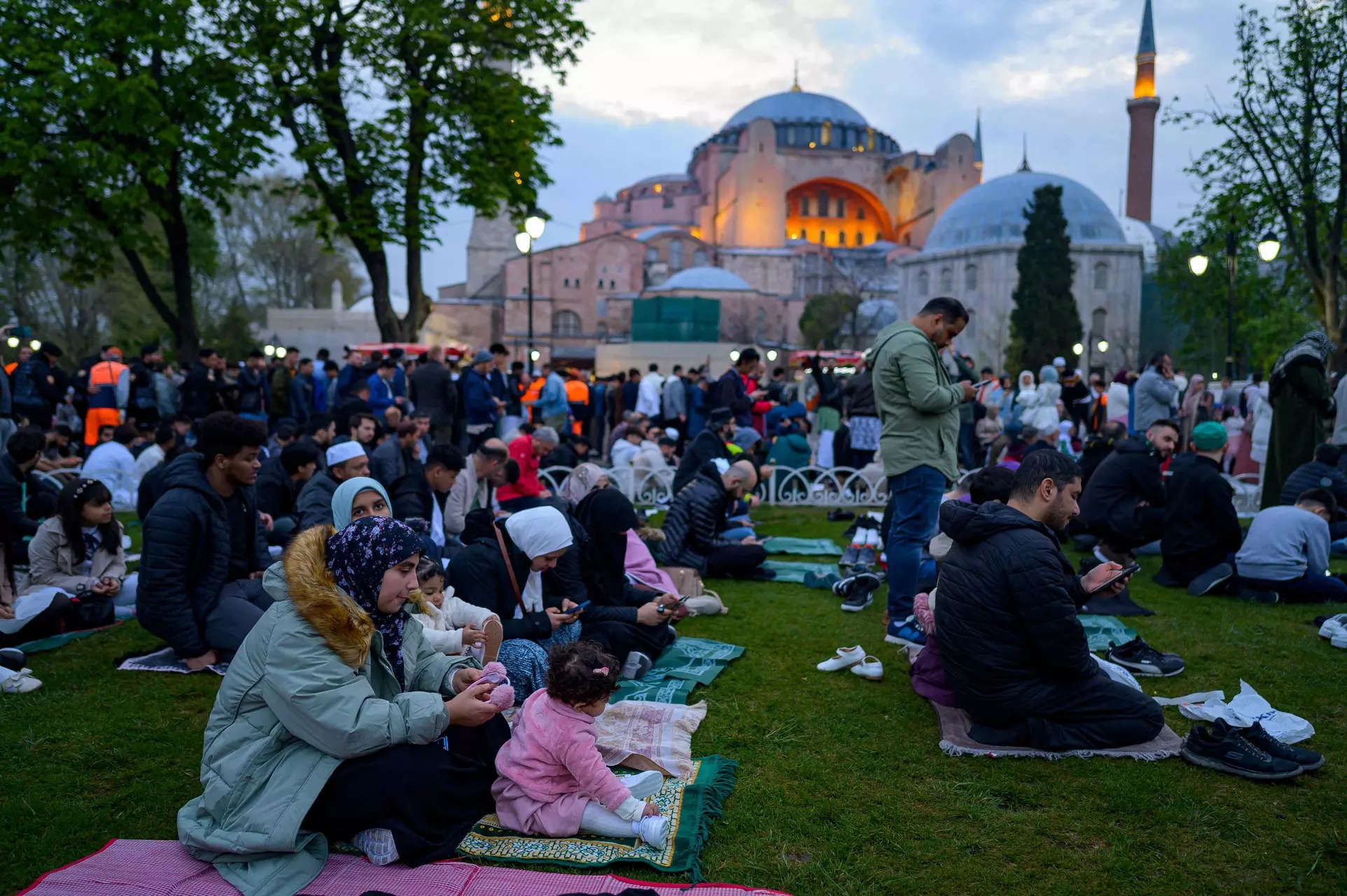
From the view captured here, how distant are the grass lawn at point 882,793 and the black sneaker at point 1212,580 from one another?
1401 millimetres

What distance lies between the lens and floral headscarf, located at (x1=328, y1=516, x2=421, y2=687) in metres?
3.00

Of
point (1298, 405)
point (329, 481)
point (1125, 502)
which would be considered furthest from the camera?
point (1298, 405)

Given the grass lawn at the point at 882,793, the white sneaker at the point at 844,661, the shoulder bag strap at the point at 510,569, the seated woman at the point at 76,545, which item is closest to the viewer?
Result: the grass lawn at the point at 882,793

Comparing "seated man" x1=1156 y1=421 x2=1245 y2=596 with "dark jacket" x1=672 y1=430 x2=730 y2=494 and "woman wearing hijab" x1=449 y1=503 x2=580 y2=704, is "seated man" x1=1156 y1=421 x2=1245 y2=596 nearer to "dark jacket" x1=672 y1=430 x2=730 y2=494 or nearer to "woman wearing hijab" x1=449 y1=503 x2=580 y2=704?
"dark jacket" x1=672 y1=430 x2=730 y2=494

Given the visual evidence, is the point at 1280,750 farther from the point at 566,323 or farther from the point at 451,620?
the point at 566,323

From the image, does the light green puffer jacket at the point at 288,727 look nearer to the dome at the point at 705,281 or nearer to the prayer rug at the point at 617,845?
the prayer rug at the point at 617,845

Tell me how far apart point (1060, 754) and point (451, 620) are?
9.24 feet

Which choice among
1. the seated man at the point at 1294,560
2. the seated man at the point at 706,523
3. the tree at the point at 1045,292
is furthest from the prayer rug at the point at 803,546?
the tree at the point at 1045,292

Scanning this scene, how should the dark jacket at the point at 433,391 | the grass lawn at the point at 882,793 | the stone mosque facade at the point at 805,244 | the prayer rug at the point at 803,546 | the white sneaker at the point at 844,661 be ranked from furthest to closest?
the stone mosque facade at the point at 805,244, the dark jacket at the point at 433,391, the prayer rug at the point at 803,546, the white sneaker at the point at 844,661, the grass lawn at the point at 882,793

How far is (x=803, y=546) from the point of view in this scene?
903 centimetres

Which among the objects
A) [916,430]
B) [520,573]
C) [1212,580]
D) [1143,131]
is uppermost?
[1143,131]

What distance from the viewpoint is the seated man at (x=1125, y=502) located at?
7.10 metres

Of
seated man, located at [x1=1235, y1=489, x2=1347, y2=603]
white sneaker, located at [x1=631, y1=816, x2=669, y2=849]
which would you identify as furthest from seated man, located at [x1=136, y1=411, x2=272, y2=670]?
seated man, located at [x1=1235, y1=489, x2=1347, y2=603]

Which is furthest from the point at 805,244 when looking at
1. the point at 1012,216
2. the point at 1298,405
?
the point at 1298,405
